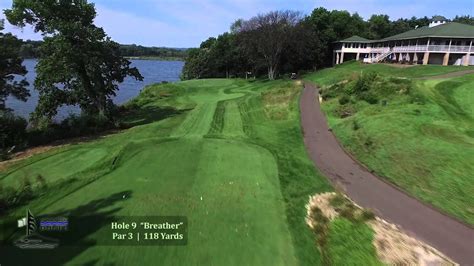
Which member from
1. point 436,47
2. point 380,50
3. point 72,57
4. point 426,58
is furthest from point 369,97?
point 380,50

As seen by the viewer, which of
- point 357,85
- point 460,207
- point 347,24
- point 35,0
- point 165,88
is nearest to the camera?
point 460,207

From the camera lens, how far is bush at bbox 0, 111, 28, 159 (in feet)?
74.2

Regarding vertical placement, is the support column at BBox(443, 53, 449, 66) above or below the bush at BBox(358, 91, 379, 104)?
above

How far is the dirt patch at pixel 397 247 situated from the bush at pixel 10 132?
758 inches

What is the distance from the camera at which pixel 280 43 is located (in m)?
67.1

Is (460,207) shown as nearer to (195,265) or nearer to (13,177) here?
→ (195,265)

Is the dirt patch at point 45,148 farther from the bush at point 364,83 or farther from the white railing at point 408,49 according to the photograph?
the white railing at point 408,49

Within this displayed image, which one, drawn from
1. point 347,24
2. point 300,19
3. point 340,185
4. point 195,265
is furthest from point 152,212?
point 347,24

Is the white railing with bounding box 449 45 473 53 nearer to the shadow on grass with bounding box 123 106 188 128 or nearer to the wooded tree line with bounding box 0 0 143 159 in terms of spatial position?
the shadow on grass with bounding box 123 106 188 128

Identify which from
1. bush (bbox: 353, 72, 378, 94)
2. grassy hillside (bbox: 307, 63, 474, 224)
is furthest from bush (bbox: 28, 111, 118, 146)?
bush (bbox: 353, 72, 378, 94)

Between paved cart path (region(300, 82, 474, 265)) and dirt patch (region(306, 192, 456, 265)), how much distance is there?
0.42 meters

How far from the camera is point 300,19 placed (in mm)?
73000

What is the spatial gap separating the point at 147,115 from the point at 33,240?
26.8 meters

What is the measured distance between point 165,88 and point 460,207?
155 ft
